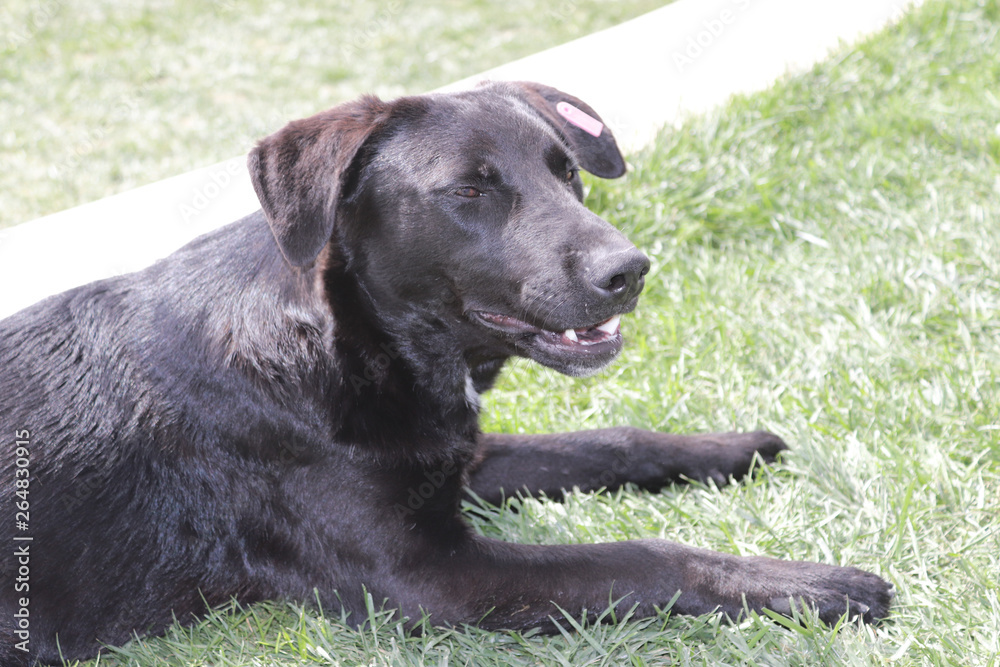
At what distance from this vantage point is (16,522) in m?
2.35

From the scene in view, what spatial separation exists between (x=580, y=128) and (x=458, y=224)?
2.30 ft

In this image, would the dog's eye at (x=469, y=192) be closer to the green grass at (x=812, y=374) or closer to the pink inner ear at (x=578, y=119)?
the pink inner ear at (x=578, y=119)

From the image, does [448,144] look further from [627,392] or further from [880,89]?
[880,89]

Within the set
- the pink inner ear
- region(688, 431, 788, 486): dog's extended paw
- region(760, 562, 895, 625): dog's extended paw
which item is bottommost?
region(688, 431, 788, 486): dog's extended paw

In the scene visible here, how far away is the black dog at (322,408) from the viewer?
7.86ft

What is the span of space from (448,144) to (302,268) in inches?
19.0

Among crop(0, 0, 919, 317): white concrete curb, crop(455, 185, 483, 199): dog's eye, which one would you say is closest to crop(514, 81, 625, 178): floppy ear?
crop(455, 185, 483, 199): dog's eye

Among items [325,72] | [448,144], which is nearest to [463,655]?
[448,144]

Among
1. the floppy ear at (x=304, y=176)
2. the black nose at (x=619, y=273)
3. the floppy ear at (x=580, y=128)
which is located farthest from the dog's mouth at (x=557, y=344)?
the floppy ear at (x=580, y=128)

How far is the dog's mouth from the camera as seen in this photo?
2.54 metres

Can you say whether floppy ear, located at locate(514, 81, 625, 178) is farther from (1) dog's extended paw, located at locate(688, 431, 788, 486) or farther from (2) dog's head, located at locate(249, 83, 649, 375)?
(1) dog's extended paw, located at locate(688, 431, 788, 486)

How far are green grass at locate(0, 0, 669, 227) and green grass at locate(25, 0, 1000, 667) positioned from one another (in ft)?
9.43

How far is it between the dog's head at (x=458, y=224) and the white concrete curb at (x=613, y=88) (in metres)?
1.97

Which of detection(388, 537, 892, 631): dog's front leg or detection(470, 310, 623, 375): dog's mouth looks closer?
detection(388, 537, 892, 631): dog's front leg
